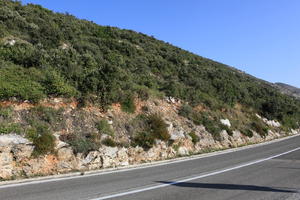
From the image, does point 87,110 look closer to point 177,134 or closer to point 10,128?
point 10,128

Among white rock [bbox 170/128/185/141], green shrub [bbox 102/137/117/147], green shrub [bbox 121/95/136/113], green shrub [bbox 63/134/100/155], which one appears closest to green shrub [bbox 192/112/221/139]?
white rock [bbox 170/128/185/141]

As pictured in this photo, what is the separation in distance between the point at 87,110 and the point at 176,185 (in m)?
7.48

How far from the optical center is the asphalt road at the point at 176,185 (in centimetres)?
725

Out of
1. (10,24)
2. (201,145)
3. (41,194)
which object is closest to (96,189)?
(41,194)

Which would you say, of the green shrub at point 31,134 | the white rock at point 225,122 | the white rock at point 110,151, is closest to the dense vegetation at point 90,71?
the white rock at point 225,122

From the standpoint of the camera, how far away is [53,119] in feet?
41.5

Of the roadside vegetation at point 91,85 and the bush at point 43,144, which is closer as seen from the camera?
the bush at point 43,144

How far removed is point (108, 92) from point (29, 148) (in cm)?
610

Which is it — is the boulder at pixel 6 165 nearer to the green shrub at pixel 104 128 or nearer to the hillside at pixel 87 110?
the hillside at pixel 87 110

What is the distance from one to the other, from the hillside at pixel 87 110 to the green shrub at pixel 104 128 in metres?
0.05

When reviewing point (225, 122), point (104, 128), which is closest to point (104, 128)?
point (104, 128)

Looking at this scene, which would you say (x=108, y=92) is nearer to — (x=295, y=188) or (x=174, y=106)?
(x=174, y=106)

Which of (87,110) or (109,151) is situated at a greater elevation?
(87,110)

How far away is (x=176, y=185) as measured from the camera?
8477 millimetres
